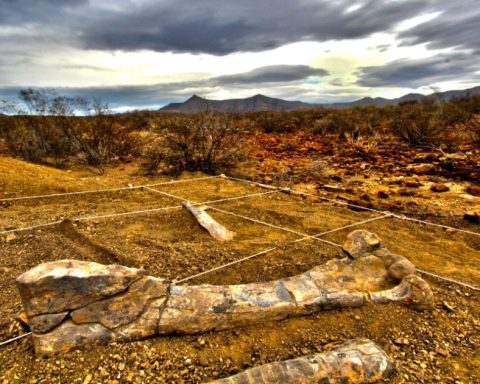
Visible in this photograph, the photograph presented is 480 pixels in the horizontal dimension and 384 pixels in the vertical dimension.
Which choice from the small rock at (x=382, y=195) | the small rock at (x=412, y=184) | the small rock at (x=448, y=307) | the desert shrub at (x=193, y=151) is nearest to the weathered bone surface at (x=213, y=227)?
the small rock at (x=448, y=307)

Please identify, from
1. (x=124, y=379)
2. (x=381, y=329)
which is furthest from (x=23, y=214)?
(x=381, y=329)

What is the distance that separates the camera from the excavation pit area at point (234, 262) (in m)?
1.86

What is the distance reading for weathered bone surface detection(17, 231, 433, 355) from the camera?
1799 mm

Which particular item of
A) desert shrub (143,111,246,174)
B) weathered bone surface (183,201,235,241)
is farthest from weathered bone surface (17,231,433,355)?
desert shrub (143,111,246,174)

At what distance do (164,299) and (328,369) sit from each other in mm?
993

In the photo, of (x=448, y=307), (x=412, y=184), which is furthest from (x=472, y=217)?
(x=448, y=307)

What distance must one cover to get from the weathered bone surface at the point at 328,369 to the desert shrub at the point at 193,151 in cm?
577

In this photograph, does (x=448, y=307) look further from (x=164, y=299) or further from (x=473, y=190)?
(x=473, y=190)

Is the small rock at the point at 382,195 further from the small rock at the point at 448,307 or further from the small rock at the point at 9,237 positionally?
the small rock at the point at 9,237

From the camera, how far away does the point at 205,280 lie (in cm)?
272

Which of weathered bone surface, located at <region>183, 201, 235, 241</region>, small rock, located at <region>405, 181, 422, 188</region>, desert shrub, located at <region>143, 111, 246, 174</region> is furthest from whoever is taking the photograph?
desert shrub, located at <region>143, 111, 246, 174</region>

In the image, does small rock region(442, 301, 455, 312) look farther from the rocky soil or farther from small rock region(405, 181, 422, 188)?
small rock region(405, 181, 422, 188)

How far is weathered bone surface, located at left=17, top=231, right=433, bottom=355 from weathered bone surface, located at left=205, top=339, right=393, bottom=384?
0.42m

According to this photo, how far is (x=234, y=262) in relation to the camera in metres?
2.98
